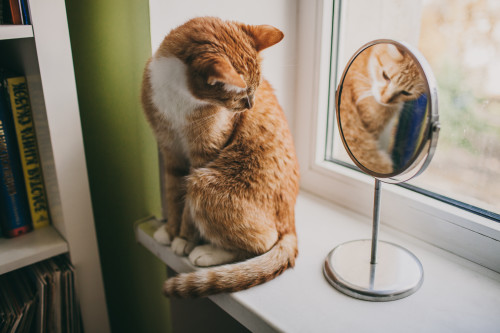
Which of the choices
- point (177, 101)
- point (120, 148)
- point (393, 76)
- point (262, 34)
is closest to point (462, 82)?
point (393, 76)

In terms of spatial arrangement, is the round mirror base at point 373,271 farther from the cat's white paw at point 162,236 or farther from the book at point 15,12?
→ the book at point 15,12

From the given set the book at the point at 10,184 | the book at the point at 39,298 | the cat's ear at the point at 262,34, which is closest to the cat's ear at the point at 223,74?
the cat's ear at the point at 262,34

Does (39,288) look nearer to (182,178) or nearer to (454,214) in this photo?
(182,178)

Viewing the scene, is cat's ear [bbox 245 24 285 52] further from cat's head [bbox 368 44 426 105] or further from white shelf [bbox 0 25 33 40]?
white shelf [bbox 0 25 33 40]

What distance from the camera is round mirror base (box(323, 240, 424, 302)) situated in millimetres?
757

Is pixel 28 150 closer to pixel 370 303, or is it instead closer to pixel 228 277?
pixel 228 277

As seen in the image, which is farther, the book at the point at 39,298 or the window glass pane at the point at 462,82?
the book at the point at 39,298

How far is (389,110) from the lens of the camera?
2.02 ft

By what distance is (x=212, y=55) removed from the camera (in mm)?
724

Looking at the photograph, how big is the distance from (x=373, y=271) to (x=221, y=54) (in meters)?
0.53

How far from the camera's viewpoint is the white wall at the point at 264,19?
90cm

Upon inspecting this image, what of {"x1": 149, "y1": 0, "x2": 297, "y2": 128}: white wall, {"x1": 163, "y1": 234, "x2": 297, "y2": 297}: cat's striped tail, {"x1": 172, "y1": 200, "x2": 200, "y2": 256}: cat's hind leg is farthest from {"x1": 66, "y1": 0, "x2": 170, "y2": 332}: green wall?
{"x1": 163, "y1": 234, "x2": 297, "y2": 297}: cat's striped tail

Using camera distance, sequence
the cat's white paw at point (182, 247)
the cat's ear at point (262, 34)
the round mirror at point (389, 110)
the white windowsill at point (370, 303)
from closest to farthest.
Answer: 1. the round mirror at point (389, 110)
2. the white windowsill at point (370, 303)
3. the cat's ear at point (262, 34)
4. the cat's white paw at point (182, 247)

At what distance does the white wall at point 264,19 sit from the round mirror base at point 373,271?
18.1 inches
